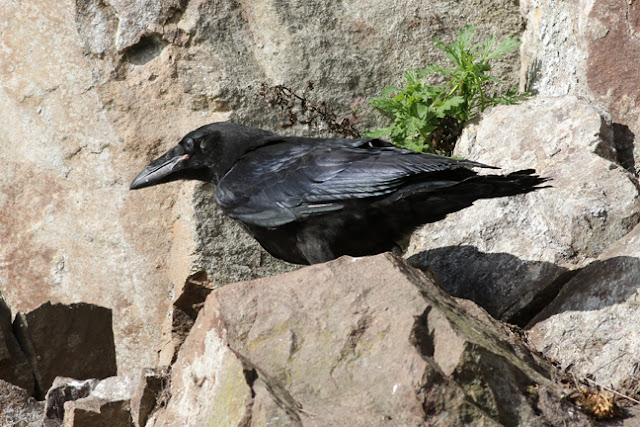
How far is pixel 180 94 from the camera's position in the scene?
6359 mm

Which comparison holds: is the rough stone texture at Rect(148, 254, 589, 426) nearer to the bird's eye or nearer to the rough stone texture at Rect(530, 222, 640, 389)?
the rough stone texture at Rect(530, 222, 640, 389)

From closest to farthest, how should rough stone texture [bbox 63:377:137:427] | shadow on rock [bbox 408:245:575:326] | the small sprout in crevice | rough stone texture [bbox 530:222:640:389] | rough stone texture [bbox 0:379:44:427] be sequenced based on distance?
rough stone texture [bbox 530:222:640:389] → rough stone texture [bbox 63:377:137:427] → shadow on rock [bbox 408:245:575:326] → rough stone texture [bbox 0:379:44:427] → the small sprout in crevice

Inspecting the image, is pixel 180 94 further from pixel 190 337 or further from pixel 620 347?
pixel 620 347

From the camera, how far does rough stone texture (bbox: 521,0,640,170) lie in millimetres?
5914

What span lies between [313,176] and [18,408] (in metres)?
2.38

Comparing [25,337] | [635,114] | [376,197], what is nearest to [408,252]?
[376,197]

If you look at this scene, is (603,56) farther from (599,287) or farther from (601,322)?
(601,322)

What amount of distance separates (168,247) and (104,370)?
3.18ft

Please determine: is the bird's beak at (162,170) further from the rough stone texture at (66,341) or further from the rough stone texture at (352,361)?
the rough stone texture at (352,361)

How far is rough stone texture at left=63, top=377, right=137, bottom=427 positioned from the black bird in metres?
1.20

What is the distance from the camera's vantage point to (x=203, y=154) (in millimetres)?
5535

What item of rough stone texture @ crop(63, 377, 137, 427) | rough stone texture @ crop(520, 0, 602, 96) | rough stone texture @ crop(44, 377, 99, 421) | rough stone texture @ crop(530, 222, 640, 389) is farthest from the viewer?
rough stone texture @ crop(520, 0, 602, 96)

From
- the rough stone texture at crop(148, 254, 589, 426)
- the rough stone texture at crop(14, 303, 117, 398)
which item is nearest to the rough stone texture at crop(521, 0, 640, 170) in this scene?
the rough stone texture at crop(148, 254, 589, 426)

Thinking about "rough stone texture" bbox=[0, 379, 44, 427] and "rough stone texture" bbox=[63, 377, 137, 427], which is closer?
"rough stone texture" bbox=[63, 377, 137, 427]
